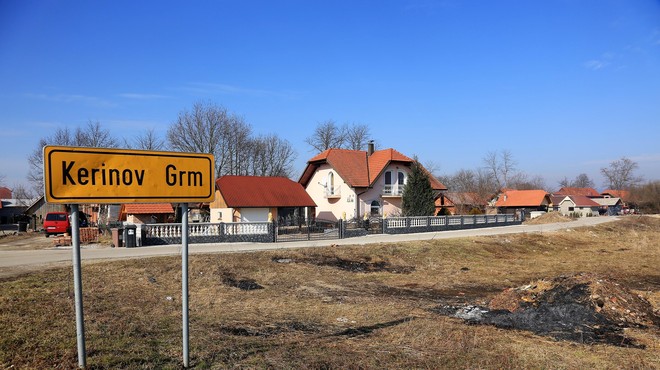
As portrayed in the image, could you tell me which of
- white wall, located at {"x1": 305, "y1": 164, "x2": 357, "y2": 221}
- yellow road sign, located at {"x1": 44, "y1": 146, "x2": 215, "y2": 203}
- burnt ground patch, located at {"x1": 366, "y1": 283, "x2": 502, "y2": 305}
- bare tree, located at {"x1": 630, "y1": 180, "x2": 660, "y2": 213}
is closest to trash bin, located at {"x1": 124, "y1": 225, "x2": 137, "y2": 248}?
burnt ground patch, located at {"x1": 366, "y1": 283, "x2": 502, "y2": 305}

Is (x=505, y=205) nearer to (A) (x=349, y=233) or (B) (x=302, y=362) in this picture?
(A) (x=349, y=233)

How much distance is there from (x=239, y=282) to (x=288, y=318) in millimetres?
4627

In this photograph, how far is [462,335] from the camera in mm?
6801

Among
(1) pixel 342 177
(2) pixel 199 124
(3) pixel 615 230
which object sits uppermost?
(2) pixel 199 124

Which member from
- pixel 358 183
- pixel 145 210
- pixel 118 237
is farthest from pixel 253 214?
pixel 118 237

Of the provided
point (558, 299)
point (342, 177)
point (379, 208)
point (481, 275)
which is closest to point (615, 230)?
point (379, 208)

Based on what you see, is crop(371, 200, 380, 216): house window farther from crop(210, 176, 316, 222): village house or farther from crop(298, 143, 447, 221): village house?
crop(210, 176, 316, 222): village house

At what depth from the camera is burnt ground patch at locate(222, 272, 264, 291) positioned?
39.3 feet

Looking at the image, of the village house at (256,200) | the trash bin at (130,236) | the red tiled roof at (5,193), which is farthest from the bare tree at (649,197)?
the red tiled roof at (5,193)

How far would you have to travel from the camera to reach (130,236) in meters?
A: 20.8

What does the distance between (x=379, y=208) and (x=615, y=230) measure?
70.1 ft

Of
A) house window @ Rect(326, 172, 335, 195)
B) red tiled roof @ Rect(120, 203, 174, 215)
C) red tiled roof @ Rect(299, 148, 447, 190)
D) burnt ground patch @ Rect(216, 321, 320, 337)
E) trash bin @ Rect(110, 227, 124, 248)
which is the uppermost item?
red tiled roof @ Rect(299, 148, 447, 190)

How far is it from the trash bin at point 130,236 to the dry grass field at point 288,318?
22.4ft

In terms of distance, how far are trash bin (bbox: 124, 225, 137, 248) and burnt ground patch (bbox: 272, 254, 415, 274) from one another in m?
8.23
